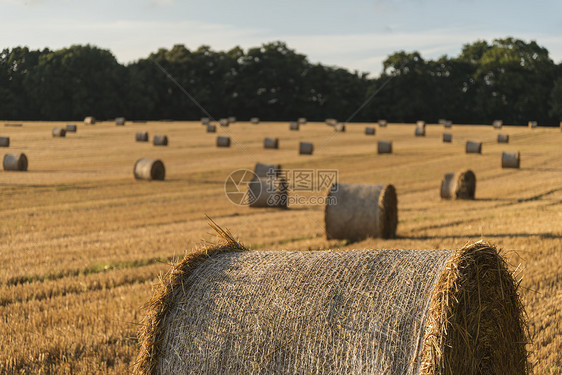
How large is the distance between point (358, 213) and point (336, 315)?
28.2 feet

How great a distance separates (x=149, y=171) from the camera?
23531mm

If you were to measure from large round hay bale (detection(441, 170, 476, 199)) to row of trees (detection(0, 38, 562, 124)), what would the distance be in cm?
4915

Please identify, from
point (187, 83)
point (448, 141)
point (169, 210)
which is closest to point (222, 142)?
point (448, 141)

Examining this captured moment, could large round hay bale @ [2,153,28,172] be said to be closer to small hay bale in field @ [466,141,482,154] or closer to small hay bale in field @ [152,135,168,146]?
small hay bale in field @ [152,135,168,146]

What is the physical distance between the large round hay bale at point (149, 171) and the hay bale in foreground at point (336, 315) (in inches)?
756

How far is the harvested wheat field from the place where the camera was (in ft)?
21.8

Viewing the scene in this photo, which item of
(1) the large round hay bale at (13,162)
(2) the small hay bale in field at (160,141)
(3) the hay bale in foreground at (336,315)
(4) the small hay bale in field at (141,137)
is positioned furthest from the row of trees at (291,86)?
(3) the hay bale in foreground at (336,315)

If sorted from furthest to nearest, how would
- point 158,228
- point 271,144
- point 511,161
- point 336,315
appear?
1. point 271,144
2. point 511,161
3. point 158,228
4. point 336,315

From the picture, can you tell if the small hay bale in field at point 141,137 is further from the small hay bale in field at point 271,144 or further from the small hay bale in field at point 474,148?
the small hay bale in field at point 474,148

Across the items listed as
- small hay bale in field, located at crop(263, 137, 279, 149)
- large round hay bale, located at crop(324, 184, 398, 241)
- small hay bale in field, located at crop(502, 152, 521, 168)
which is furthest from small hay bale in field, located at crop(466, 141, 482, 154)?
large round hay bale, located at crop(324, 184, 398, 241)

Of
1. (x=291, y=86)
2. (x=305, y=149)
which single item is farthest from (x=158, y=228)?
(x=291, y=86)

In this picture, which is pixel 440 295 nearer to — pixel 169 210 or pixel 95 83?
pixel 169 210

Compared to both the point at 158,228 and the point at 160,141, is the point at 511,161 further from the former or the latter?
the point at 160,141

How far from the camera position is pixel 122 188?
2167 cm
